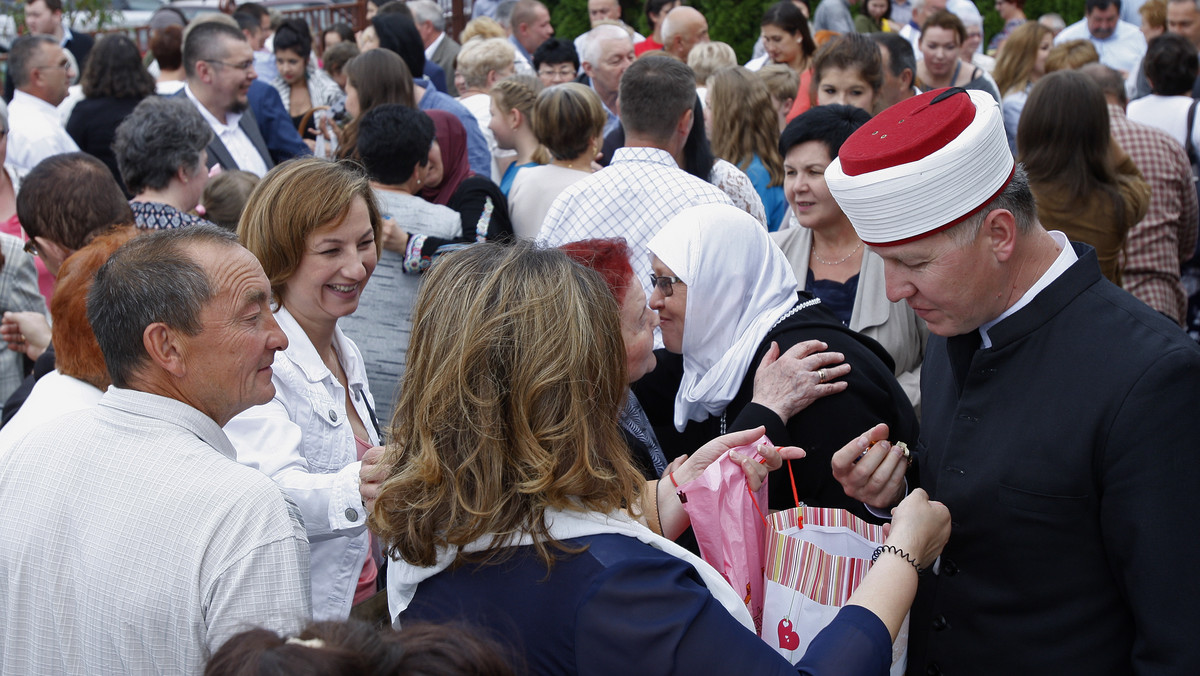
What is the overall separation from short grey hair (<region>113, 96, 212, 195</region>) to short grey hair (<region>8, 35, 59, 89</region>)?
262 cm

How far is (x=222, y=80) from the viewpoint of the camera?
19.6 feet

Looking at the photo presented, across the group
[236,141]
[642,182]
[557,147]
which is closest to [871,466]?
[642,182]

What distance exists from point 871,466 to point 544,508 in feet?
3.01

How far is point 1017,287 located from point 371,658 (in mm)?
1571

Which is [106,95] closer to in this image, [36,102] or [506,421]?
[36,102]

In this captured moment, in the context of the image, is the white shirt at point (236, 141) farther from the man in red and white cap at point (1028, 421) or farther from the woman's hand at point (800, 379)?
the man in red and white cap at point (1028, 421)

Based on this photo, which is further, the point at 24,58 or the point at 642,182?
the point at 24,58

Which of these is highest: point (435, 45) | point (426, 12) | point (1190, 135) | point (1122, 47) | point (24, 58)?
point (24, 58)

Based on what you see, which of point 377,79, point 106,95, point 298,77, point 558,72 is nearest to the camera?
point 377,79

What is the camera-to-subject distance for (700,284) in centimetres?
298

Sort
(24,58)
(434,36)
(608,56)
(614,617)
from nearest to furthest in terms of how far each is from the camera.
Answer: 1. (614,617)
2. (24,58)
3. (608,56)
4. (434,36)

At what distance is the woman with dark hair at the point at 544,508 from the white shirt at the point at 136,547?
25 centimetres

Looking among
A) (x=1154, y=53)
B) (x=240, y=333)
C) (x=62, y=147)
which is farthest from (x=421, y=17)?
(x=240, y=333)

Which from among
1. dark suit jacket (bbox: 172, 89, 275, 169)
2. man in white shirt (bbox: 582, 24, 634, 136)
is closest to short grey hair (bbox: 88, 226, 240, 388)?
dark suit jacket (bbox: 172, 89, 275, 169)
